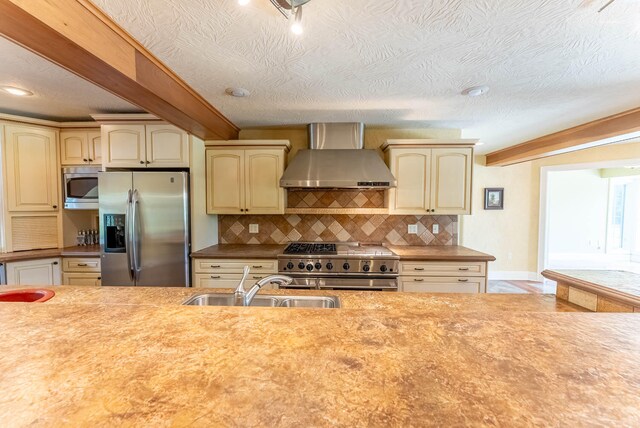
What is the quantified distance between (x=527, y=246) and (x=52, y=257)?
7375mm

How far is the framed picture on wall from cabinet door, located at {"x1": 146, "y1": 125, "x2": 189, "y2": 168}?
17.6ft

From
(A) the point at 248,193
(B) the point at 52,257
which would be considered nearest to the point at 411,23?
(A) the point at 248,193

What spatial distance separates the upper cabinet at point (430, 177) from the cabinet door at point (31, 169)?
3833 mm

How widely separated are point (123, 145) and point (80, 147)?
68cm

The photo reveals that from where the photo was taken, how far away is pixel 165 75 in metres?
1.91

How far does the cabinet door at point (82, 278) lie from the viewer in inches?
114

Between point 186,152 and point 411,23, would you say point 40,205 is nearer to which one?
point 186,152

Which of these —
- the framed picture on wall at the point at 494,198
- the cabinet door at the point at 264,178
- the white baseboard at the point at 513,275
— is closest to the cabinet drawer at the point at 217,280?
the cabinet door at the point at 264,178

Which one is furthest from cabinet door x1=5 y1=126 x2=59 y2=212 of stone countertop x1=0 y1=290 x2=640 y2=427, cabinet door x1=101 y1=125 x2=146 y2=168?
stone countertop x1=0 y1=290 x2=640 y2=427

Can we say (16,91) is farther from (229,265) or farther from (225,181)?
(229,265)

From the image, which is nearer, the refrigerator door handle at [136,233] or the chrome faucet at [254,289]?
the chrome faucet at [254,289]

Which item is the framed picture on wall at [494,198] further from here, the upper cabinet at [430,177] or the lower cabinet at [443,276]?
the lower cabinet at [443,276]

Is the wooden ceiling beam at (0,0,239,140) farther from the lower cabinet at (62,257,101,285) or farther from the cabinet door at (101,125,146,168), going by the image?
the lower cabinet at (62,257,101,285)

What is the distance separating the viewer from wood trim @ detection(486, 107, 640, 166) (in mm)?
2689
